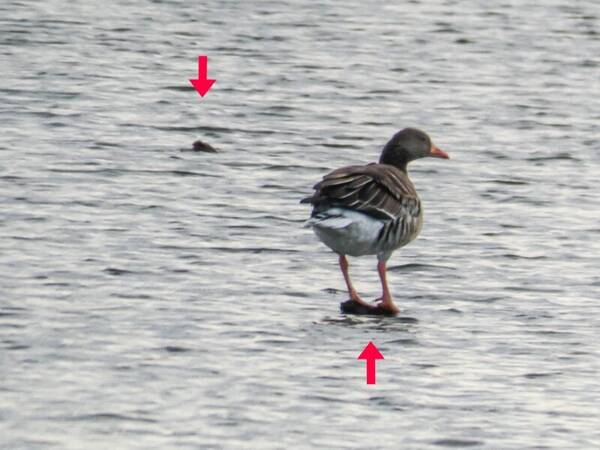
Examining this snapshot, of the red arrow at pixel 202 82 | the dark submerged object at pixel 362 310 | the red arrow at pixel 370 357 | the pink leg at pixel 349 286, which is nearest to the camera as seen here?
the red arrow at pixel 370 357

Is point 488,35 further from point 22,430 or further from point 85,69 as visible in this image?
point 22,430

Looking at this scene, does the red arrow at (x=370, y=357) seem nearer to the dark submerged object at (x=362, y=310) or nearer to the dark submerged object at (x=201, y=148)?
the dark submerged object at (x=362, y=310)

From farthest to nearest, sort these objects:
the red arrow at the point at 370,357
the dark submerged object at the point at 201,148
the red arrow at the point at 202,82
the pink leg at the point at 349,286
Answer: the red arrow at the point at 202,82
the dark submerged object at the point at 201,148
the pink leg at the point at 349,286
the red arrow at the point at 370,357

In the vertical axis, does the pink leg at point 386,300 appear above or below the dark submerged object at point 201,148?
above

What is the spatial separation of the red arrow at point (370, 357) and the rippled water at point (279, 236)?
0.08 meters

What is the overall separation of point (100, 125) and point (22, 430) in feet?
40.4

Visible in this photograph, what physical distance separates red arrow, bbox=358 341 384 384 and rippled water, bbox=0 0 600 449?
0.08m

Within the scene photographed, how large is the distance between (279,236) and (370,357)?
451 centimetres

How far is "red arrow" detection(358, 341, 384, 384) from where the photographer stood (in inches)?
516

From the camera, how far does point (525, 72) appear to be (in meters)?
28.9

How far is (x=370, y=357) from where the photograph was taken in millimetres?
13555

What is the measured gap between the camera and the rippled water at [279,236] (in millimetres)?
12281

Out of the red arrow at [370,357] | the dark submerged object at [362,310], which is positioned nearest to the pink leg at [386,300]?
the dark submerged object at [362,310]

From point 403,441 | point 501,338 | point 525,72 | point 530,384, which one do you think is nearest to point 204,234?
point 501,338
